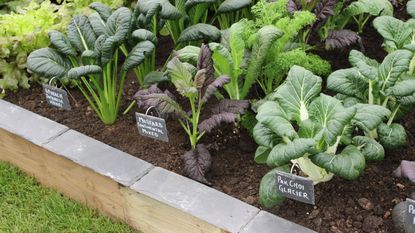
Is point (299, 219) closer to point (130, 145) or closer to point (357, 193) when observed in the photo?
point (357, 193)

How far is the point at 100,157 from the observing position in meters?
2.45

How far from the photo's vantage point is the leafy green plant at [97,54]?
97.6 inches

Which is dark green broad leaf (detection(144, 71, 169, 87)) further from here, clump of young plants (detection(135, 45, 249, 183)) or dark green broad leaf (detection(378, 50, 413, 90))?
dark green broad leaf (detection(378, 50, 413, 90))

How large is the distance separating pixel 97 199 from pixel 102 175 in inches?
8.0

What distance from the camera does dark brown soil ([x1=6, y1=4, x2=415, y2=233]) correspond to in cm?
204

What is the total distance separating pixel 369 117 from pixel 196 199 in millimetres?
736

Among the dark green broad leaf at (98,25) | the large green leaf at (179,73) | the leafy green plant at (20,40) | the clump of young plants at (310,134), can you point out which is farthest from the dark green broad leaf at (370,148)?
the leafy green plant at (20,40)

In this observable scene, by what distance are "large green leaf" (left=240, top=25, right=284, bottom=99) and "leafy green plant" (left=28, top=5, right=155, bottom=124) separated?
474 millimetres

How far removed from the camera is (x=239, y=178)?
2.32m

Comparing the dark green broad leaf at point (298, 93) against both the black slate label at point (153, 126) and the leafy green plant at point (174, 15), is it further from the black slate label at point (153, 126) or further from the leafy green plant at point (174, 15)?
the leafy green plant at point (174, 15)

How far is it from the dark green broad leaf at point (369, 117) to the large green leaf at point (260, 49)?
55 centimetres

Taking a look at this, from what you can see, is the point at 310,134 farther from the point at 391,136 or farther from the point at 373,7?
the point at 373,7

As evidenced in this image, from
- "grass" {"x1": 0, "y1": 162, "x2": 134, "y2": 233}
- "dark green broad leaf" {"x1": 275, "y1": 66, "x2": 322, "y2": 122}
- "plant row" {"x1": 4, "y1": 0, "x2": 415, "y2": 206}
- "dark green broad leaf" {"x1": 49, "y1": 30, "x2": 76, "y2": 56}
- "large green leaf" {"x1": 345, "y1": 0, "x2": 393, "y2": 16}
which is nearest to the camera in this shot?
"plant row" {"x1": 4, "y1": 0, "x2": 415, "y2": 206}

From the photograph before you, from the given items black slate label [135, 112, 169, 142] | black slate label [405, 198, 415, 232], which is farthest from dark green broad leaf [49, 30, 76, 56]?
black slate label [405, 198, 415, 232]
